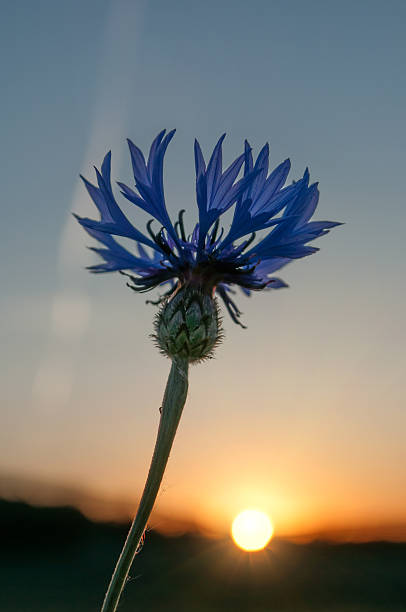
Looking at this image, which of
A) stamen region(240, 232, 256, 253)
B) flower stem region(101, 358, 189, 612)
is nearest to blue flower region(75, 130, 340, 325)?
stamen region(240, 232, 256, 253)

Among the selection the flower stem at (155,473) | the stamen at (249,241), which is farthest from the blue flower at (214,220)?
the flower stem at (155,473)

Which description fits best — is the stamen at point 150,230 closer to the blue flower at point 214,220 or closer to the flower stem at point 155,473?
the blue flower at point 214,220

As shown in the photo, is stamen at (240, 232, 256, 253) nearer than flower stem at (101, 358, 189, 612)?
No

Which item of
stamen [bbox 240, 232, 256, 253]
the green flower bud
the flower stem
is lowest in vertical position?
the flower stem

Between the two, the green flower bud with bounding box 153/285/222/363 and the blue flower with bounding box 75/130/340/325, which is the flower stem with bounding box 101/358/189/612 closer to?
the green flower bud with bounding box 153/285/222/363

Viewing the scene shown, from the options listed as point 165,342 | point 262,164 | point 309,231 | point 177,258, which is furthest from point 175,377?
point 262,164

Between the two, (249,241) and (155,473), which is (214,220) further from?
(155,473)
